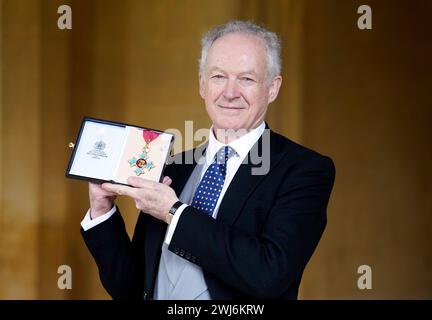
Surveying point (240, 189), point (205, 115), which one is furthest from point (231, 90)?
point (205, 115)

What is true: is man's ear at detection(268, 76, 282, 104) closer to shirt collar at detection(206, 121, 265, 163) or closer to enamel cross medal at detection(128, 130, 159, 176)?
shirt collar at detection(206, 121, 265, 163)

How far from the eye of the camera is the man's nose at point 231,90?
65.5 inches

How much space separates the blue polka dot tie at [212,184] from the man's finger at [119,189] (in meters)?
0.19

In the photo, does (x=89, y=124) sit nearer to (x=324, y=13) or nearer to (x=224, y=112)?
(x=224, y=112)

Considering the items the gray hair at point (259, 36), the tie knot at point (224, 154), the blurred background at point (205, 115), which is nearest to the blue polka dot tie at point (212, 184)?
the tie knot at point (224, 154)

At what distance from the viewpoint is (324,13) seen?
3.52m

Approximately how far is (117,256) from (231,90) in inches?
19.5

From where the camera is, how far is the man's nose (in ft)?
5.46

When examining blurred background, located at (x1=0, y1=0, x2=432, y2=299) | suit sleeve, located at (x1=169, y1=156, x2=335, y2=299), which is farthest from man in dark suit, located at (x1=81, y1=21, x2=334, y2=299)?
blurred background, located at (x1=0, y1=0, x2=432, y2=299)

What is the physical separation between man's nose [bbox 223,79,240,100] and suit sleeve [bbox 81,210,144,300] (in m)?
0.39

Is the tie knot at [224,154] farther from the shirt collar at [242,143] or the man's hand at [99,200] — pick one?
the man's hand at [99,200]

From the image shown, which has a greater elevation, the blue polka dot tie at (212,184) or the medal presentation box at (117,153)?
the medal presentation box at (117,153)

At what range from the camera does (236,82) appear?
5.49 feet

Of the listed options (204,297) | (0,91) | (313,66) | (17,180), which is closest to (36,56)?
(0,91)
